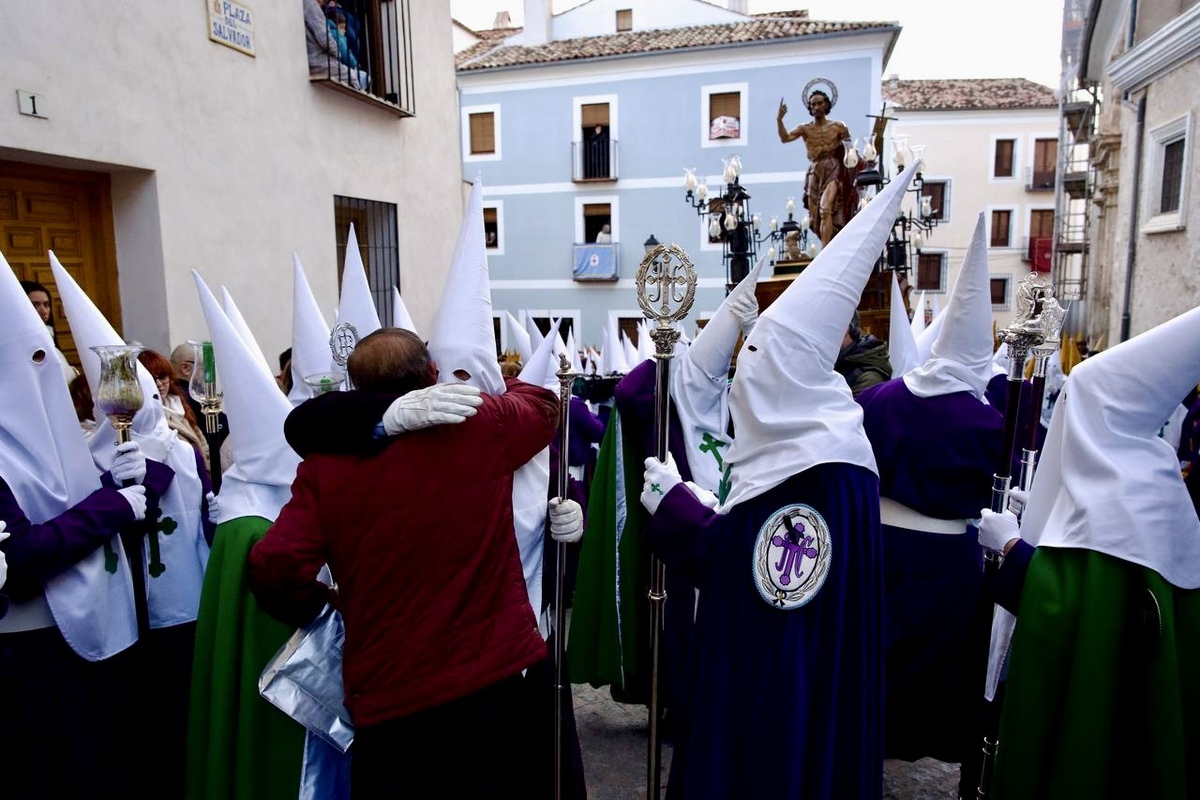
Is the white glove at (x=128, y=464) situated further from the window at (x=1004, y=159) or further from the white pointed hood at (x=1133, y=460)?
the window at (x=1004, y=159)

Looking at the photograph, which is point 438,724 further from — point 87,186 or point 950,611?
point 87,186

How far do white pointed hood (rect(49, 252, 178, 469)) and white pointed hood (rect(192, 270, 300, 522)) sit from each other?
23.6 inches

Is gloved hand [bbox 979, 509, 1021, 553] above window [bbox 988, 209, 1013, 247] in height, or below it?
below

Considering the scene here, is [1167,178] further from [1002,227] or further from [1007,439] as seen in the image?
[1002,227]

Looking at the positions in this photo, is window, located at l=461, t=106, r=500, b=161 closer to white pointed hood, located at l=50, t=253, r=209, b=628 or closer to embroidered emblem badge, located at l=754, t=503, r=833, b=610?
white pointed hood, located at l=50, t=253, r=209, b=628

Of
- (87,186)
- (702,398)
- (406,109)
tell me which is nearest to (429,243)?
(406,109)

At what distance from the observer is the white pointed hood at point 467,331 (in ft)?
8.11

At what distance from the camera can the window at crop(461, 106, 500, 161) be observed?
2258 cm

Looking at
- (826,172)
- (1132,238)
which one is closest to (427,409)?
(826,172)

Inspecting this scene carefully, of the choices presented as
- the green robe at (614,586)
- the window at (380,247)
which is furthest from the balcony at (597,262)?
the green robe at (614,586)

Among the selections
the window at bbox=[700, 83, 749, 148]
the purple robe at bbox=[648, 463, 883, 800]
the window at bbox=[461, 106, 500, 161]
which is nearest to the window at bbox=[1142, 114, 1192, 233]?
the purple robe at bbox=[648, 463, 883, 800]

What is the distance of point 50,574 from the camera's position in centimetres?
247

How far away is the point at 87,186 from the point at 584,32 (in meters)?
20.5

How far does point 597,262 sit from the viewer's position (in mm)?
21688
